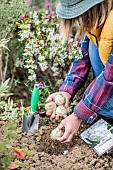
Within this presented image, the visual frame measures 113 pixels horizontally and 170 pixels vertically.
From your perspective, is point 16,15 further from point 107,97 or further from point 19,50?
point 107,97

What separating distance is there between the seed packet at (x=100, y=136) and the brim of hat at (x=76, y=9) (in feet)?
2.28

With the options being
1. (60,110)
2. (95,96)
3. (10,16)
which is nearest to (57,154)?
(60,110)

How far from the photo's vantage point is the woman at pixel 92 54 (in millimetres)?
2033

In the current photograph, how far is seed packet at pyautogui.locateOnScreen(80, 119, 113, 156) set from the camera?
234 cm

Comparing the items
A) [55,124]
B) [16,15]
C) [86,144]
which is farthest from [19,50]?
[86,144]

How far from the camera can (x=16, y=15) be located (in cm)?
273

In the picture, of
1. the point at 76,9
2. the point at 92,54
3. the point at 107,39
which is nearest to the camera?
the point at 76,9

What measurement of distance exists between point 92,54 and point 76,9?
1.66ft

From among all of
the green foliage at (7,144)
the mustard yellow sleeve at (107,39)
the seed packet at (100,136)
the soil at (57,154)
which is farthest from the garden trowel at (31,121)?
the green foliage at (7,144)

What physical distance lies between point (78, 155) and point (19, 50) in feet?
3.10

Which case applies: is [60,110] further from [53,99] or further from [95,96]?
[95,96]

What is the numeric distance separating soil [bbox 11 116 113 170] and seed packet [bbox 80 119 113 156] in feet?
0.11

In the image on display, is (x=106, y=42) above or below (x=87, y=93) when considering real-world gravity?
above

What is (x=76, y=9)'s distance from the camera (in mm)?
2010
